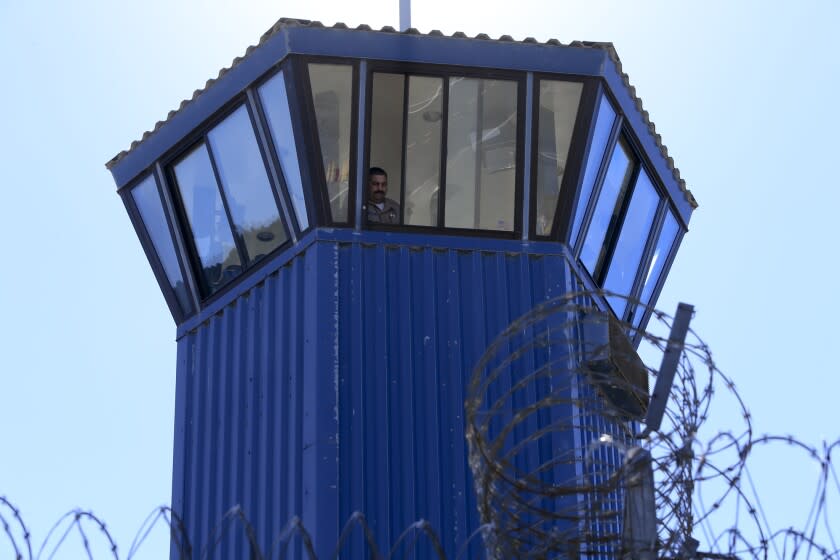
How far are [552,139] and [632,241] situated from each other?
1.79 metres

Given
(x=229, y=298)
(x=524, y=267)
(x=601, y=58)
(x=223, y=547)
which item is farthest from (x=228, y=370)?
(x=601, y=58)

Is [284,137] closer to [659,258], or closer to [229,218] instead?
[229,218]

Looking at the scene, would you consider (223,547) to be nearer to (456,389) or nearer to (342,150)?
(456,389)

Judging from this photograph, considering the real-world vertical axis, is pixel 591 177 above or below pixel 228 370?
above

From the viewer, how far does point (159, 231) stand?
15414 mm

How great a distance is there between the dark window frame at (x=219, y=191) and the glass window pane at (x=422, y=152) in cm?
105

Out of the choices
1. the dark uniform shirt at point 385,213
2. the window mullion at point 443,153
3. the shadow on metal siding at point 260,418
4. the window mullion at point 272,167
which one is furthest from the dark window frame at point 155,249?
the window mullion at point 443,153

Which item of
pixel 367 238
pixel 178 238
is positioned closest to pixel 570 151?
pixel 367 238

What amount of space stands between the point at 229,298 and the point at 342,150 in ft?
5.57

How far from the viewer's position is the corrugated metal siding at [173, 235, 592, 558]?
12.8m

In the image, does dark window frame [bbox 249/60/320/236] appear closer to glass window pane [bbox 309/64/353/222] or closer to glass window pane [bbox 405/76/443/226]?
glass window pane [bbox 309/64/353/222]

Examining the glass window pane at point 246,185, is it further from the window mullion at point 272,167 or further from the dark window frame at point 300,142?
the dark window frame at point 300,142

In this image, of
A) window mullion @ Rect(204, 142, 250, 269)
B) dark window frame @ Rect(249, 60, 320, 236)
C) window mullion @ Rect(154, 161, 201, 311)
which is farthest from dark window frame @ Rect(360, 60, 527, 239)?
window mullion @ Rect(154, 161, 201, 311)

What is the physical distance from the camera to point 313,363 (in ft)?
43.7
